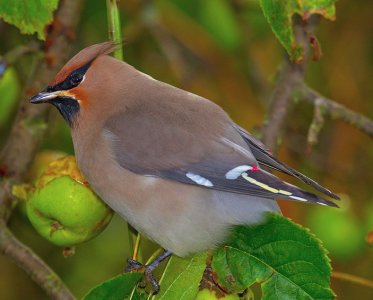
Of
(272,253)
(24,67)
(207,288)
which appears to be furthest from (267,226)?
(24,67)

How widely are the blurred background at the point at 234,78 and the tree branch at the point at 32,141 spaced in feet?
1.21

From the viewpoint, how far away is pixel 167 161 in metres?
2.02

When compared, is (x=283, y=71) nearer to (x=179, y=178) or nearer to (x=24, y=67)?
(x=179, y=178)

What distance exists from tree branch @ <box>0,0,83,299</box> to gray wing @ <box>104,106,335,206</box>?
33 centimetres

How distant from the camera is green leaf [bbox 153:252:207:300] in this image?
192cm

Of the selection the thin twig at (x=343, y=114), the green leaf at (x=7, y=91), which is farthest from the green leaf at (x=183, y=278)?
the green leaf at (x=7, y=91)

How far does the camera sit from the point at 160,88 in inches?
84.2

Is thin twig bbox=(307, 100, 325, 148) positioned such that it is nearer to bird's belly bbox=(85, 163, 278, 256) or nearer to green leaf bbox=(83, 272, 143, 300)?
bird's belly bbox=(85, 163, 278, 256)

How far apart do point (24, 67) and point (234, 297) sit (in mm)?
1444

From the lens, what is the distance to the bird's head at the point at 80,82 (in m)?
2.10

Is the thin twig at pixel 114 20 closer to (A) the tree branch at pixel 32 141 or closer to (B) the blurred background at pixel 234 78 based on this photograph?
(A) the tree branch at pixel 32 141

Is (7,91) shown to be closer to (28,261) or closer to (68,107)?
(68,107)

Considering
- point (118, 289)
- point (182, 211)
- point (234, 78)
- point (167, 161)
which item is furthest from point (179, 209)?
point (234, 78)

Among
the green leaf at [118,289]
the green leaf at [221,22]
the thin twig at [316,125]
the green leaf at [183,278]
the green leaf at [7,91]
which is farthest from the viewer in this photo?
the green leaf at [221,22]
